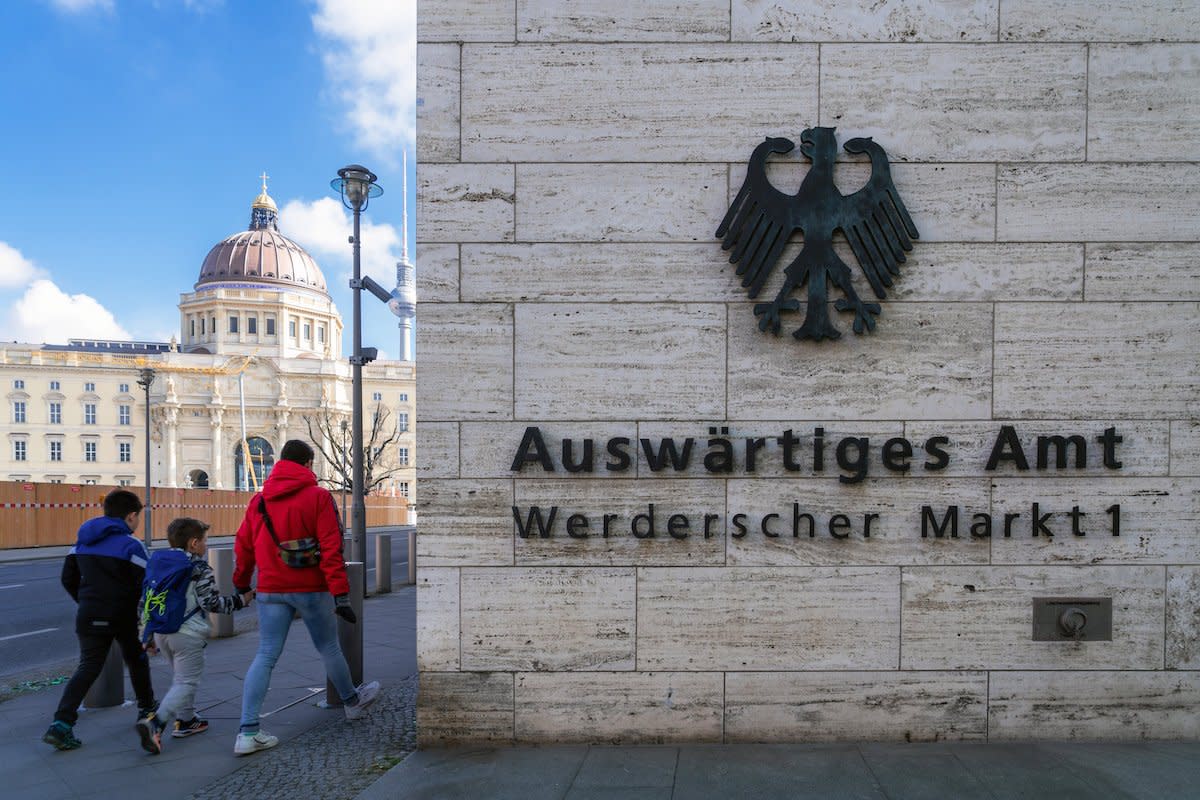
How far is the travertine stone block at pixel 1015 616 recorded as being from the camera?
4.67m

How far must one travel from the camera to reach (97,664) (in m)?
5.00

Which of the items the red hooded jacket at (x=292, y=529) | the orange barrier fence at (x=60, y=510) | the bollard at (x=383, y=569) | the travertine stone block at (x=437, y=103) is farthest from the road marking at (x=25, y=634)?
the travertine stone block at (x=437, y=103)

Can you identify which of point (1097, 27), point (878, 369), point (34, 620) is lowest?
point (34, 620)

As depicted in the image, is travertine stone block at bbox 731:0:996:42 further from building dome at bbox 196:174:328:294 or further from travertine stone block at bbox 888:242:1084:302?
building dome at bbox 196:174:328:294

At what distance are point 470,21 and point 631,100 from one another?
1159 millimetres

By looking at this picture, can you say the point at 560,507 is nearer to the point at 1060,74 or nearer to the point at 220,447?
the point at 1060,74

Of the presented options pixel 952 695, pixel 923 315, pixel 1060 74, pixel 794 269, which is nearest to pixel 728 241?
pixel 794 269

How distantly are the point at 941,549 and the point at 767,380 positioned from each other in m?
1.58

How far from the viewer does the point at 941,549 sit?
4699mm

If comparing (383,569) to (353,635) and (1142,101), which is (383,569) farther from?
(1142,101)

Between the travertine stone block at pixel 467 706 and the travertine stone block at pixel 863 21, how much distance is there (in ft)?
14.8

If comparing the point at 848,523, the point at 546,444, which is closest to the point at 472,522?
the point at 546,444

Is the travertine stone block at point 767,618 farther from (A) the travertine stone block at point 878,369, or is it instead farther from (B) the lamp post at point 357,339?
(B) the lamp post at point 357,339

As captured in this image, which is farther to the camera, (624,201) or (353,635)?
(353,635)
